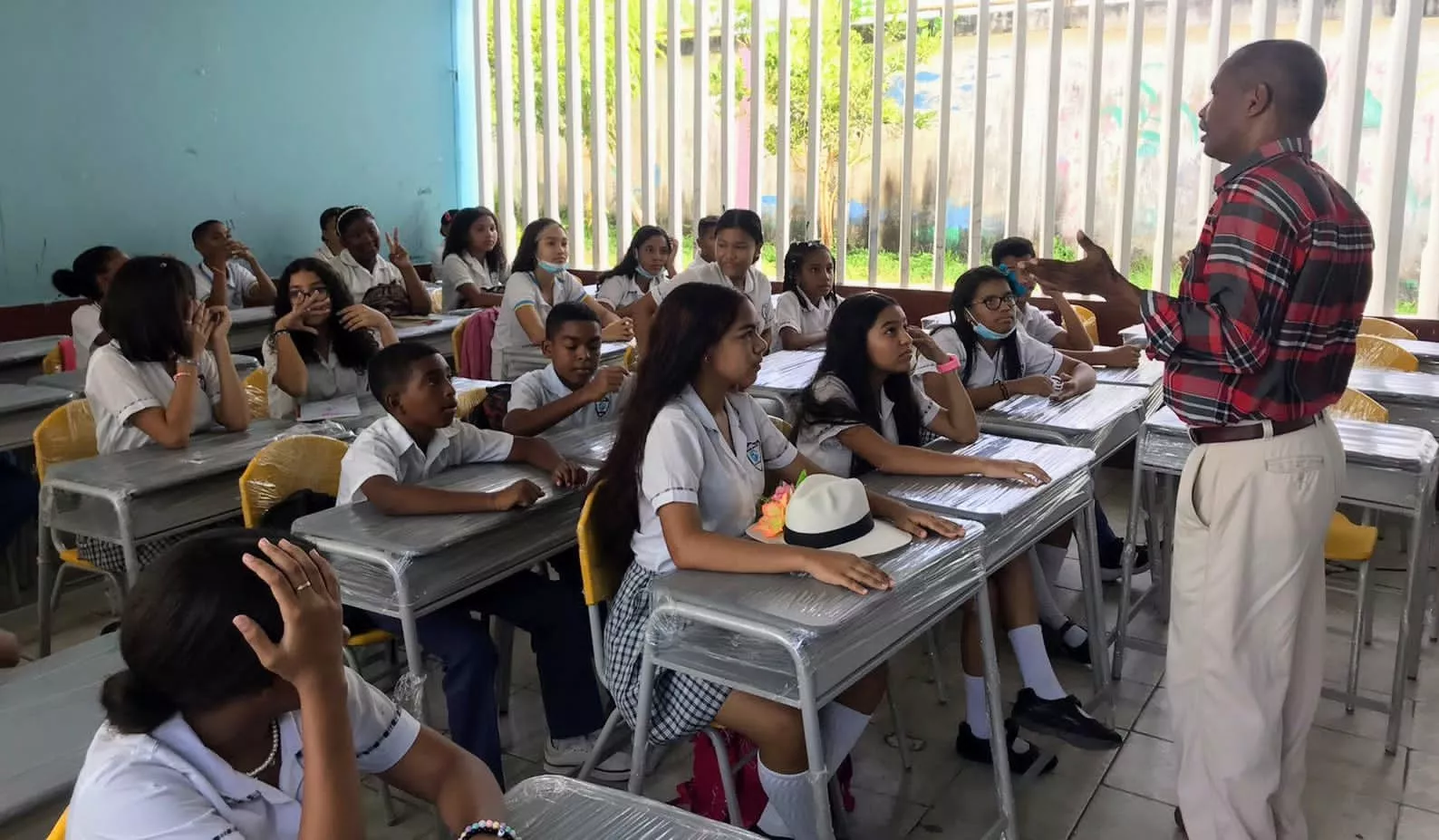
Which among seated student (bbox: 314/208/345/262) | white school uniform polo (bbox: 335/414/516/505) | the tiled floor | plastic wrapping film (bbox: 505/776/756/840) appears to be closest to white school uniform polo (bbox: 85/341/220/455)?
white school uniform polo (bbox: 335/414/516/505)

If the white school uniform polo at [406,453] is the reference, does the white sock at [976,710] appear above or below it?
below

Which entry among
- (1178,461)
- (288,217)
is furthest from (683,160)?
(1178,461)

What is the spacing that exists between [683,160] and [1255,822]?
488 centimetres

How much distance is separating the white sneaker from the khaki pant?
1101mm

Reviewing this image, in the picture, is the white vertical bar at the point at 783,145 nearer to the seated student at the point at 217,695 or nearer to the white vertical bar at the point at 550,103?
the white vertical bar at the point at 550,103

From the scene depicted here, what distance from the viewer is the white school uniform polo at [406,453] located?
7.47 ft

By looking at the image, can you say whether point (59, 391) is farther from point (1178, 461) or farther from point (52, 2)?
point (1178, 461)

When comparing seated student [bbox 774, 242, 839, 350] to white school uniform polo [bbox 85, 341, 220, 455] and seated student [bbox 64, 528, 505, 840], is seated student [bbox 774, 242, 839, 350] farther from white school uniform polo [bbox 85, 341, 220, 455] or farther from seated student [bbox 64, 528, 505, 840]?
seated student [bbox 64, 528, 505, 840]

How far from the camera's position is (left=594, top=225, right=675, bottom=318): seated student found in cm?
536

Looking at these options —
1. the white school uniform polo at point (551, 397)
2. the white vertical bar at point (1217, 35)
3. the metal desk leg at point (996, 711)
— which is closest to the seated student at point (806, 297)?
the white school uniform polo at point (551, 397)

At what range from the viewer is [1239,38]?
185 inches

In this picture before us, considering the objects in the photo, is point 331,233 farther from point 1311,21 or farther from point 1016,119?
point 1311,21

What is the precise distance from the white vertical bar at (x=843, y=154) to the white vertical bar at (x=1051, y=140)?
3.20 feet

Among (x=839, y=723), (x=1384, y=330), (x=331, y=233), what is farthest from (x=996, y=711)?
(x=331, y=233)
